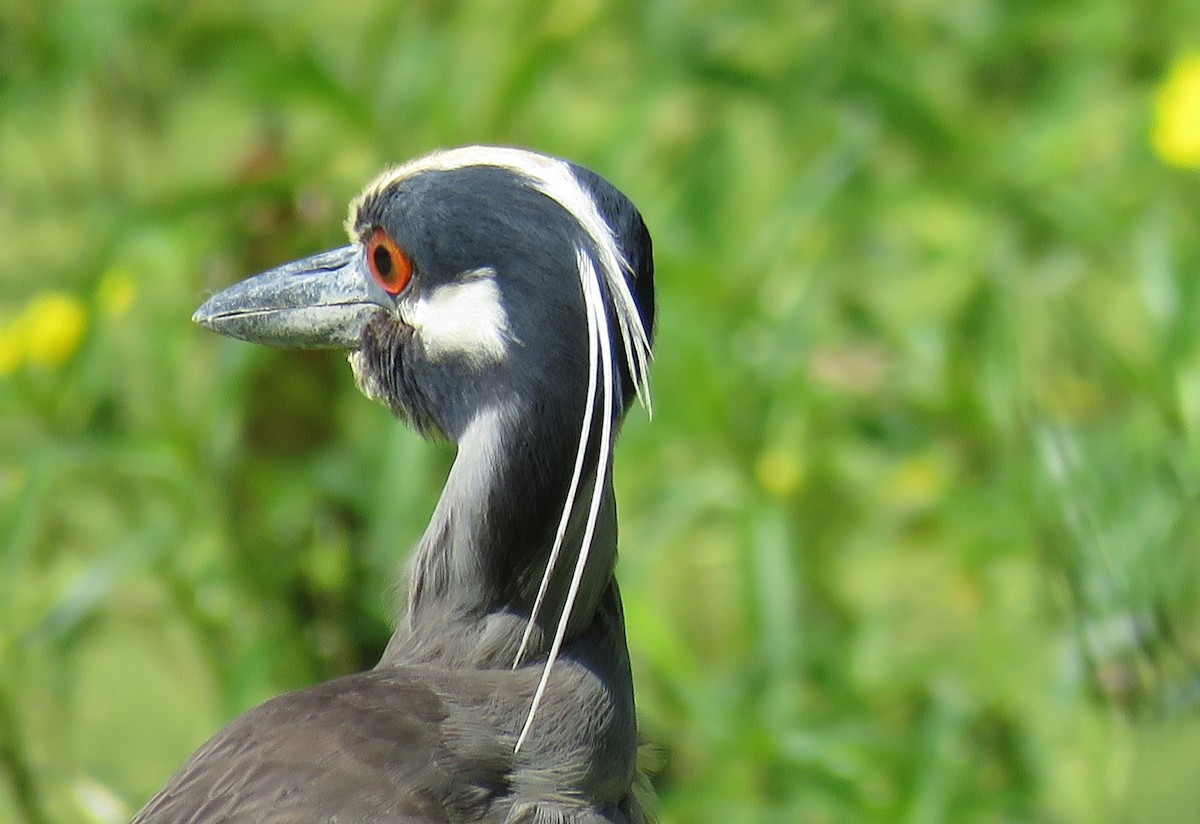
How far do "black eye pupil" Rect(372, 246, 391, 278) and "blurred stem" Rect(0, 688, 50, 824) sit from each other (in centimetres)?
65

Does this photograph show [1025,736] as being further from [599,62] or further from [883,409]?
[599,62]

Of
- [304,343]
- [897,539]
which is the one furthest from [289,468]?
[897,539]

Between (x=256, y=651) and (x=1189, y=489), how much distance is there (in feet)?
3.57

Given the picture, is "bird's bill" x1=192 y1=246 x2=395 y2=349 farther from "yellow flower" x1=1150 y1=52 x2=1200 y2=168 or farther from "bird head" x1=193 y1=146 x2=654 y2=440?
"yellow flower" x1=1150 y1=52 x2=1200 y2=168

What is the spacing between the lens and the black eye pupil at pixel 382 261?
145cm

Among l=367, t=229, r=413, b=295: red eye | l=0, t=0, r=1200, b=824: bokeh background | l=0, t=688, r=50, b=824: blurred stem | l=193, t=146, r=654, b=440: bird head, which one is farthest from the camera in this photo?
l=0, t=0, r=1200, b=824: bokeh background

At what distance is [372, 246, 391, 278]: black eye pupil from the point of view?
1446mm

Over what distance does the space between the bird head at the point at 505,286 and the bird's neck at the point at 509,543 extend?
0.03m

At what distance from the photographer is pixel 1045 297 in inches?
87.0

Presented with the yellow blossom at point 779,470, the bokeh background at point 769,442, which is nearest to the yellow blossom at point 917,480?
the bokeh background at point 769,442

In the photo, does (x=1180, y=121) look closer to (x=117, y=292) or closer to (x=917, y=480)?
(x=917, y=480)

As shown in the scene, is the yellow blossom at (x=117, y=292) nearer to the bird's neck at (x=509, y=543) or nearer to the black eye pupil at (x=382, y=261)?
the black eye pupil at (x=382, y=261)

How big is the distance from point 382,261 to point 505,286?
17 cm

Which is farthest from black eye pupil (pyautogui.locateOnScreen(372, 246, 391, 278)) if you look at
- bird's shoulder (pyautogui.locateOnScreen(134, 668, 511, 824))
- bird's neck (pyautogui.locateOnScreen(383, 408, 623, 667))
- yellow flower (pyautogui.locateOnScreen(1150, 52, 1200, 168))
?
yellow flower (pyautogui.locateOnScreen(1150, 52, 1200, 168))
